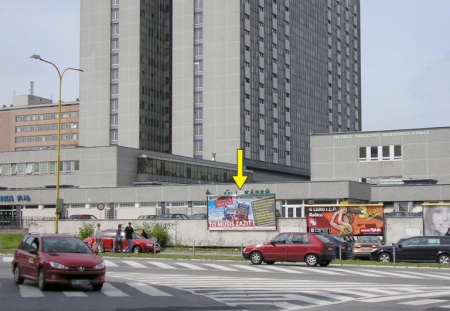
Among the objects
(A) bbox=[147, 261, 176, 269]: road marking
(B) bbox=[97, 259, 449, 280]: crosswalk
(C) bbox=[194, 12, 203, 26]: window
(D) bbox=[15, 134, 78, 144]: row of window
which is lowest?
(B) bbox=[97, 259, 449, 280]: crosswalk

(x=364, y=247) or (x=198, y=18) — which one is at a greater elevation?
(x=198, y=18)

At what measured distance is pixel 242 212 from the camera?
51969 millimetres

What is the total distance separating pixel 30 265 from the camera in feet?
71.4

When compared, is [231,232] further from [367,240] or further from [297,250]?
[297,250]

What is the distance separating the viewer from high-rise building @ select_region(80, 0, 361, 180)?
11669cm

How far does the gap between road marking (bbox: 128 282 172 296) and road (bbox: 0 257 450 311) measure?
27 mm

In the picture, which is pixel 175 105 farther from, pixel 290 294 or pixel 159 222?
pixel 290 294

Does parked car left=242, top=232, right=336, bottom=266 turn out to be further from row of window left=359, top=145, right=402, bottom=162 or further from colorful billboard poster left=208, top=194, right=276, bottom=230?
row of window left=359, top=145, right=402, bottom=162

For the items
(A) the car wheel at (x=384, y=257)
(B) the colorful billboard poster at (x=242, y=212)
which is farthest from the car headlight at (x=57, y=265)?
(B) the colorful billboard poster at (x=242, y=212)

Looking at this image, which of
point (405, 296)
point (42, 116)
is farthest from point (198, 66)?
point (405, 296)

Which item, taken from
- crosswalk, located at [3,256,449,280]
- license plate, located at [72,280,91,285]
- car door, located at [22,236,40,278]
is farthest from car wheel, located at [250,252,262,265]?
license plate, located at [72,280,91,285]

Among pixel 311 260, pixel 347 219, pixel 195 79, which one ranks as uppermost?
pixel 195 79

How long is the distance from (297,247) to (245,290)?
12.3 meters

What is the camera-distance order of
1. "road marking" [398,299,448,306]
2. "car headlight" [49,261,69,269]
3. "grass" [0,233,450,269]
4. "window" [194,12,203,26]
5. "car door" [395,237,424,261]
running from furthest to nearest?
1. "window" [194,12,203,26]
2. "car door" [395,237,424,261]
3. "grass" [0,233,450,269]
4. "car headlight" [49,261,69,269]
5. "road marking" [398,299,448,306]
